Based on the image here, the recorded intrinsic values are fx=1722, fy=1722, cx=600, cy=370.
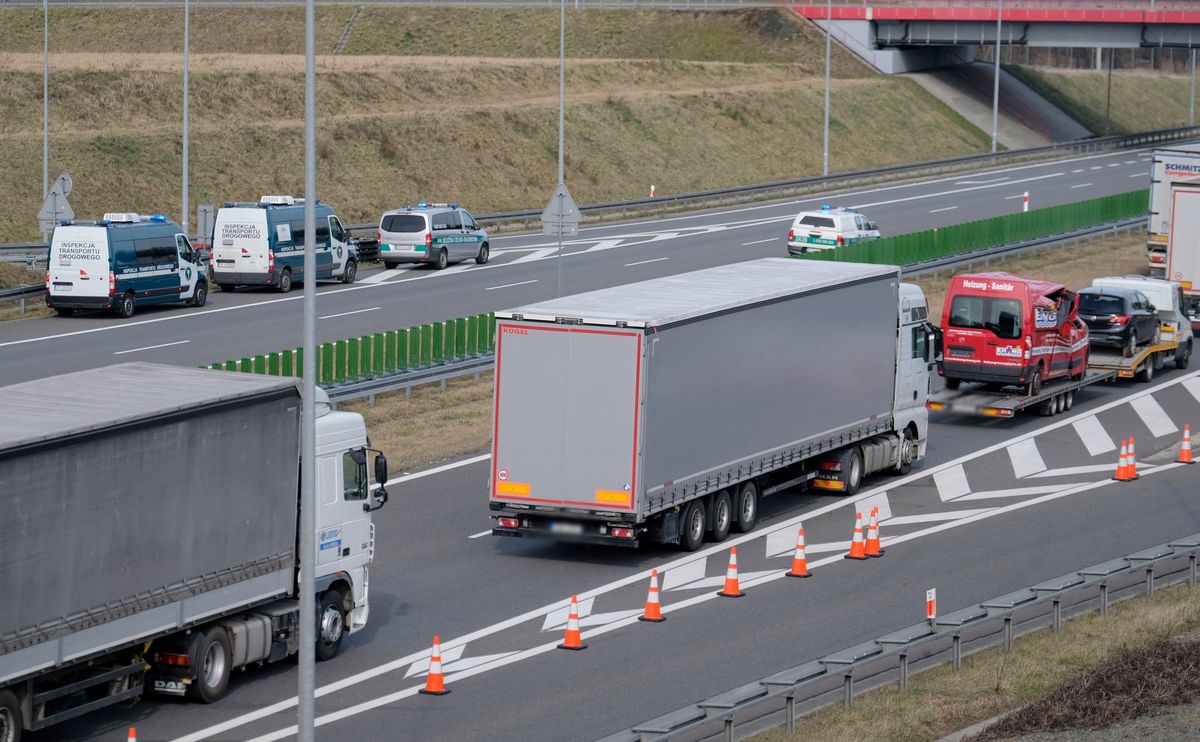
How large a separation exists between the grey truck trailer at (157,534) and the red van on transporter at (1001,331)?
16.4 m

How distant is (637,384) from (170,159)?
42606 millimetres

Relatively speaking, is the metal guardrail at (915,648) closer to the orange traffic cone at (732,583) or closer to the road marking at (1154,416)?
the orange traffic cone at (732,583)

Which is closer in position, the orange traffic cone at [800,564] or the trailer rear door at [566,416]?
the trailer rear door at [566,416]

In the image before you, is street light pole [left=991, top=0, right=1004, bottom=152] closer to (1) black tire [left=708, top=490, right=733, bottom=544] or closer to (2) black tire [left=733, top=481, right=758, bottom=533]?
(2) black tire [left=733, top=481, right=758, bottom=533]

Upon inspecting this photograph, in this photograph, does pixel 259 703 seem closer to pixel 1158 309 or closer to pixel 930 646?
pixel 930 646

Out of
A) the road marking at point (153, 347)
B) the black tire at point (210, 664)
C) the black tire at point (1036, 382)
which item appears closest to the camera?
the black tire at point (210, 664)

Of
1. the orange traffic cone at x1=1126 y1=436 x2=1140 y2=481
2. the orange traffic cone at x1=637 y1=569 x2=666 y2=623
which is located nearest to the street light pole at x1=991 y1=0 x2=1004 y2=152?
the orange traffic cone at x1=1126 y1=436 x2=1140 y2=481

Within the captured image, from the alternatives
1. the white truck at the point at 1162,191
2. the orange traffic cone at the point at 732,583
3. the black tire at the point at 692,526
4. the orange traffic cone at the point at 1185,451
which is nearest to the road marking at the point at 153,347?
the black tire at the point at 692,526

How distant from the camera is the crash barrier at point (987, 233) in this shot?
45375 mm

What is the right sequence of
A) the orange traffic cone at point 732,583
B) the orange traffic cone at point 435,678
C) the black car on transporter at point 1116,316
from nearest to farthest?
the orange traffic cone at point 435,678 < the orange traffic cone at point 732,583 < the black car on transporter at point 1116,316

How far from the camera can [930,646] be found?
692 inches

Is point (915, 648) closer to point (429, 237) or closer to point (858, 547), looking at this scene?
point (858, 547)

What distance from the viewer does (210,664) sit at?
1580 centimetres

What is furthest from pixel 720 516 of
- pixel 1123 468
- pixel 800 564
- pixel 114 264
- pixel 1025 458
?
pixel 114 264
